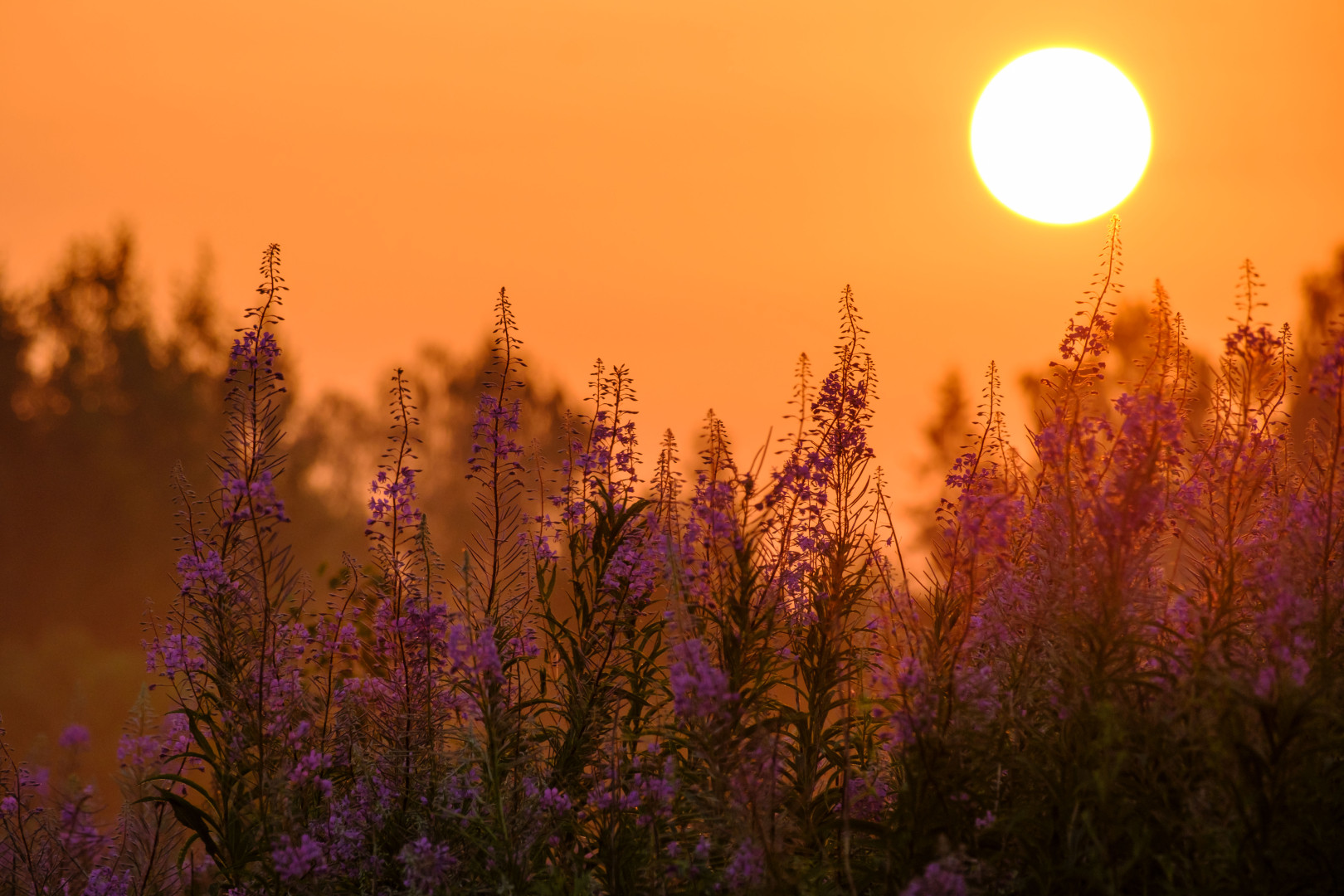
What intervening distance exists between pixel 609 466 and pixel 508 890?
2.73 m

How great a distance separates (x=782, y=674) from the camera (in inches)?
269

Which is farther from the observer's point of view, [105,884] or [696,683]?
[105,884]

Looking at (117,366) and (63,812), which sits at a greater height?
(117,366)

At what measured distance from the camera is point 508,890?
4.74 meters

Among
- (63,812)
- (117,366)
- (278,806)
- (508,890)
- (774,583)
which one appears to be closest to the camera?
(508,890)

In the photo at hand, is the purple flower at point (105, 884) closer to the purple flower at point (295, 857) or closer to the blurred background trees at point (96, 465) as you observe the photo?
the purple flower at point (295, 857)

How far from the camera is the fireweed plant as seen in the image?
4.41 metres

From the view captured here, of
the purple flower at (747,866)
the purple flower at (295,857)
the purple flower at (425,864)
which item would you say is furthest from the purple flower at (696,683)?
the purple flower at (295,857)

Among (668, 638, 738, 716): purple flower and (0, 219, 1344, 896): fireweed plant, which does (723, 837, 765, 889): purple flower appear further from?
(668, 638, 738, 716): purple flower

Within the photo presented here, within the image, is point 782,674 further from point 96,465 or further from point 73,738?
point 96,465

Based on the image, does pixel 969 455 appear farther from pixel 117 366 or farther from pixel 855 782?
pixel 117 366

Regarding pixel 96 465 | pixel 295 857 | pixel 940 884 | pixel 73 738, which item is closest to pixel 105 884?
pixel 73 738

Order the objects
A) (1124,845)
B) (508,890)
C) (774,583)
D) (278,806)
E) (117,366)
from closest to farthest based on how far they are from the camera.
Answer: (1124,845) → (508,890) → (278,806) → (774,583) → (117,366)

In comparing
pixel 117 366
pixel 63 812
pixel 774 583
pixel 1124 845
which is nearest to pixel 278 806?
pixel 63 812
